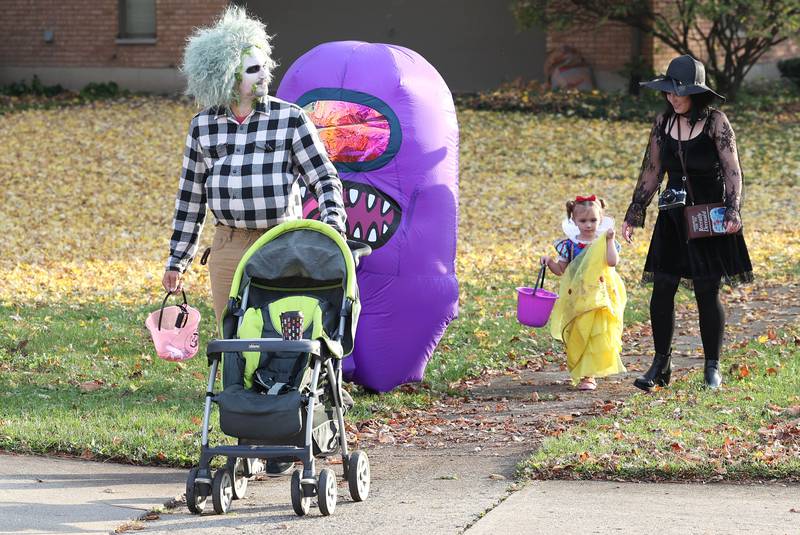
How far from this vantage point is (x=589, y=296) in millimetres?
7578

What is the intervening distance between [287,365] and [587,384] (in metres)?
2.96

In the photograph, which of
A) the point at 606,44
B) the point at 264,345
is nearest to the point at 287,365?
the point at 264,345

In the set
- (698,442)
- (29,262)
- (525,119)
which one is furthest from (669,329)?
(525,119)

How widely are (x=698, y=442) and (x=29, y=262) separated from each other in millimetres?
8673

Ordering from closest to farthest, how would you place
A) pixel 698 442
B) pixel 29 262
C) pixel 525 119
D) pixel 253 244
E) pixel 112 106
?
pixel 253 244
pixel 698 442
pixel 29 262
pixel 525 119
pixel 112 106

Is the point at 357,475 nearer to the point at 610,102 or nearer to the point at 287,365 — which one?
the point at 287,365

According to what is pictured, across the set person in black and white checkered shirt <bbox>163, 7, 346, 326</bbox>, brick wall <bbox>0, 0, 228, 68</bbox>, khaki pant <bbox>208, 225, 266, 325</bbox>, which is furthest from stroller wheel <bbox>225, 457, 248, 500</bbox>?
brick wall <bbox>0, 0, 228, 68</bbox>

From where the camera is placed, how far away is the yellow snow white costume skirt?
7.58m

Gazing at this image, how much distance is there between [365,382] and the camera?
761cm

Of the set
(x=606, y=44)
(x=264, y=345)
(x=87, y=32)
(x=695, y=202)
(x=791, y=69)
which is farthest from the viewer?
(x=87, y=32)

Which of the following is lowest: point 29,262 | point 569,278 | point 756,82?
point 29,262

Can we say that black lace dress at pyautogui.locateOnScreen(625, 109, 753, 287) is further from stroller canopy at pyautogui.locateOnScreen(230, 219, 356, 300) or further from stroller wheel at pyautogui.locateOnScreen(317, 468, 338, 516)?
stroller wheel at pyautogui.locateOnScreen(317, 468, 338, 516)

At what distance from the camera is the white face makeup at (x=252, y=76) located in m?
5.98

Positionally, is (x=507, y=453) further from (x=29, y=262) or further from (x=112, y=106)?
(x=112, y=106)
